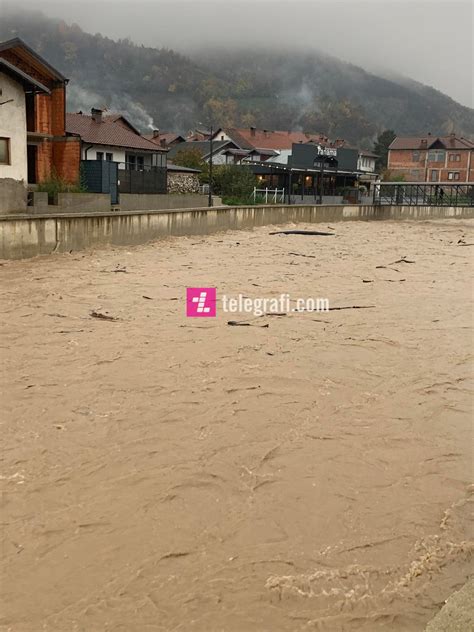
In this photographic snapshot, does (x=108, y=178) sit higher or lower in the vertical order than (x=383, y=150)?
lower

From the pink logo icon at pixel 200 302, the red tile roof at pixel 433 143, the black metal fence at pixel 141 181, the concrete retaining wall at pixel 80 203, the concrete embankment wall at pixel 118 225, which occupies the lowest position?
the pink logo icon at pixel 200 302

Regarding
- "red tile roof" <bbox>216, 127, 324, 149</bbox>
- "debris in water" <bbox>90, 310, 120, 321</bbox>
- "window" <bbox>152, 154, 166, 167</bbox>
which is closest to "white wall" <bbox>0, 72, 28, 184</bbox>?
"window" <bbox>152, 154, 166, 167</bbox>

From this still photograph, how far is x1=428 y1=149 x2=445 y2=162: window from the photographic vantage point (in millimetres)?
87188

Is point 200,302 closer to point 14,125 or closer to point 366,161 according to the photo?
point 14,125

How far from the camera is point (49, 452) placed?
16.1 ft

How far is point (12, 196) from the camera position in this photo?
84.4 feet

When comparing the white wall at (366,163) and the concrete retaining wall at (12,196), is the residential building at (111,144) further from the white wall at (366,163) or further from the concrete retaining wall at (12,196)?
the white wall at (366,163)

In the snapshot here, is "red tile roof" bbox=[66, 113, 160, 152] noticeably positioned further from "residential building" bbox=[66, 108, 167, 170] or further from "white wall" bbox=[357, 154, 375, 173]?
"white wall" bbox=[357, 154, 375, 173]

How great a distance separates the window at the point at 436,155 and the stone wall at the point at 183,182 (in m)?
53.7

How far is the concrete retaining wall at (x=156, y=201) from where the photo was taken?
3139 cm

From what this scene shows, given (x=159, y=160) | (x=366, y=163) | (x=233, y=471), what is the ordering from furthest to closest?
(x=366, y=163)
(x=159, y=160)
(x=233, y=471)

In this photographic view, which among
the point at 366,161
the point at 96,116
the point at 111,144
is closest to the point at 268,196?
the point at 96,116

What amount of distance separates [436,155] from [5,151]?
73.8m

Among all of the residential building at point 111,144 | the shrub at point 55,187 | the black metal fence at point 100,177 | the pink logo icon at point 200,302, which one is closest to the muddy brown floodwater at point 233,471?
the pink logo icon at point 200,302
